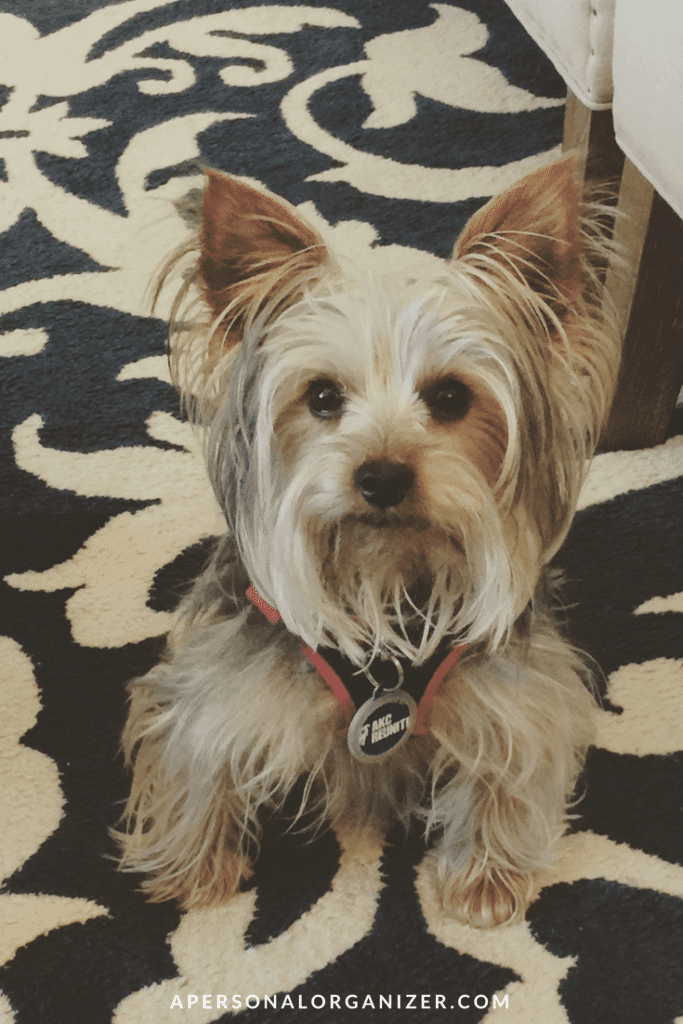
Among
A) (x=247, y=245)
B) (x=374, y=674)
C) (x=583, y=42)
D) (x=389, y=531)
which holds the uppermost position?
(x=583, y=42)

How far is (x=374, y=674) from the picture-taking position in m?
0.97

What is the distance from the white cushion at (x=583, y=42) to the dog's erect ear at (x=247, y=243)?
632 millimetres

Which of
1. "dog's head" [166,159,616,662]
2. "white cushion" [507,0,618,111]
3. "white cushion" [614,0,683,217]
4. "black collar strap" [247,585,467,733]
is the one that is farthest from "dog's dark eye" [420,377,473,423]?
"white cushion" [507,0,618,111]

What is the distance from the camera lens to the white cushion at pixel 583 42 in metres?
1.25

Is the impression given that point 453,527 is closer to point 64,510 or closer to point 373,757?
point 373,757

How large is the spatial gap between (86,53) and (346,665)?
2.02 meters

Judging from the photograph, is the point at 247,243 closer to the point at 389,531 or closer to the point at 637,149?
the point at 389,531

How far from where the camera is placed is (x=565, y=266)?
0.83 m

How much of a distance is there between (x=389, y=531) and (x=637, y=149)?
0.64 m

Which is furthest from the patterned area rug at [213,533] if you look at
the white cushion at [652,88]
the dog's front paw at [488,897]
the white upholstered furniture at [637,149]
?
the white cushion at [652,88]

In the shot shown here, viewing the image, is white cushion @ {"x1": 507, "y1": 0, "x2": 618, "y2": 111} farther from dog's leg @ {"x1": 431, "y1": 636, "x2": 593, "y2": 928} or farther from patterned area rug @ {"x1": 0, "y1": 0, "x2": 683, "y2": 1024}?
dog's leg @ {"x1": 431, "y1": 636, "x2": 593, "y2": 928}

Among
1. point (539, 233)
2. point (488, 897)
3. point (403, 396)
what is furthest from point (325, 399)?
point (488, 897)

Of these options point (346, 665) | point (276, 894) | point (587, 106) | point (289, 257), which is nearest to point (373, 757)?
point (346, 665)

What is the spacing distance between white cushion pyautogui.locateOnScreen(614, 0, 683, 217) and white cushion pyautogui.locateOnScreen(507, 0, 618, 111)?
0.08 m
